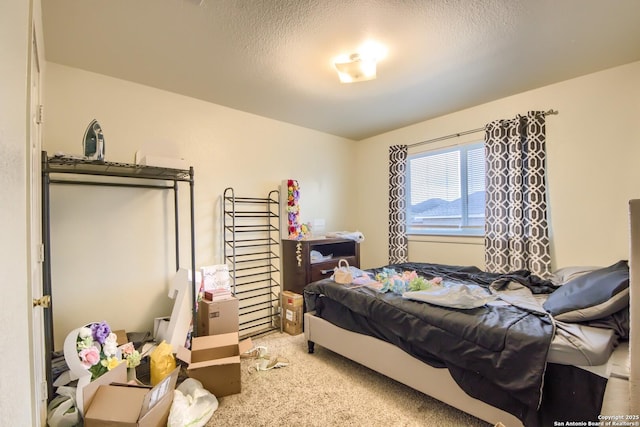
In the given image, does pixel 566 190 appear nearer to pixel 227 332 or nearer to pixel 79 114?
pixel 227 332

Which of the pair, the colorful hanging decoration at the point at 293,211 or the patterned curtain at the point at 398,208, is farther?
the patterned curtain at the point at 398,208

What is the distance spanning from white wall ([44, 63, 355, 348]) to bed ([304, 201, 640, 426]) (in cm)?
176

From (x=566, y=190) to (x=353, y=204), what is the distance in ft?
8.38

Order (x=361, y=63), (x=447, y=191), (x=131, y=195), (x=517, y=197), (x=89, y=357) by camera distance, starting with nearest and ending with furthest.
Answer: (x=89, y=357) → (x=361, y=63) → (x=131, y=195) → (x=517, y=197) → (x=447, y=191)

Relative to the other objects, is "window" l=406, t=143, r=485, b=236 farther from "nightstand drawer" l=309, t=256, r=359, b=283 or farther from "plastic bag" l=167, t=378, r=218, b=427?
"plastic bag" l=167, t=378, r=218, b=427

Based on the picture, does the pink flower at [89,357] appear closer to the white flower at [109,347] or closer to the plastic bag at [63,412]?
the white flower at [109,347]

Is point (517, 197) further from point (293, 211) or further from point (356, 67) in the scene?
point (293, 211)

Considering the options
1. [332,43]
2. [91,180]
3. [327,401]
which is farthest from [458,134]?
[91,180]

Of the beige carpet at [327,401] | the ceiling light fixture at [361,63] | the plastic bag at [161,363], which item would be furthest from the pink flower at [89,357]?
the ceiling light fixture at [361,63]

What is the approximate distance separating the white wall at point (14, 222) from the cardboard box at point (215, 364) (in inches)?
43.6

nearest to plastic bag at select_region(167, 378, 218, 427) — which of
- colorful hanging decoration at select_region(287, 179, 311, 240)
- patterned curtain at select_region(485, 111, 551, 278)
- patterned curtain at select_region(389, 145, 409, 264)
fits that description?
colorful hanging decoration at select_region(287, 179, 311, 240)

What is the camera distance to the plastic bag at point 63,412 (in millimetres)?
1545

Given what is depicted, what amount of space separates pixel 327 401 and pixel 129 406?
3.85ft

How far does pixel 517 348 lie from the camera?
4.58ft
